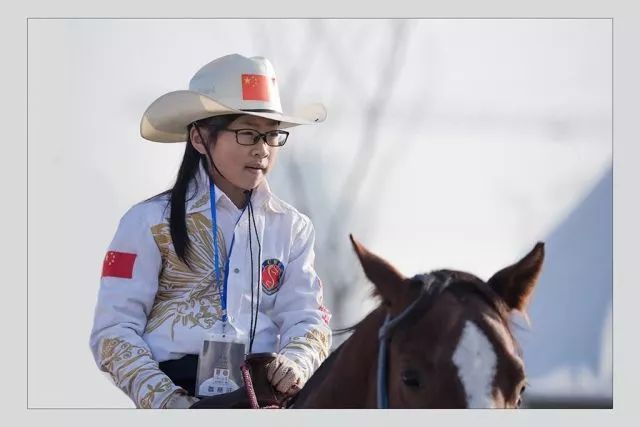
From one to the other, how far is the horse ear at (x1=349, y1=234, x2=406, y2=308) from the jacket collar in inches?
52.3

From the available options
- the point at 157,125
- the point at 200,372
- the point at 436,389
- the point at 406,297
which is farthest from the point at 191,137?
the point at 436,389

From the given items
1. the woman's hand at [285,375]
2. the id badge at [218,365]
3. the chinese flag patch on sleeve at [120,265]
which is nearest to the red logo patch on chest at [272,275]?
the id badge at [218,365]

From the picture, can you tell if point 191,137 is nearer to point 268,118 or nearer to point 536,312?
point 268,118

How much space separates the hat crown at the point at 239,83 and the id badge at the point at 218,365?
1.04m

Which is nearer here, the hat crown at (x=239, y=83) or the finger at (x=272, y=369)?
the finger at (x=272, y=369)

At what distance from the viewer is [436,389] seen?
3604 millimetres

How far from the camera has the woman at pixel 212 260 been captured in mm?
4871

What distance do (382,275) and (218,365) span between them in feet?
3.84

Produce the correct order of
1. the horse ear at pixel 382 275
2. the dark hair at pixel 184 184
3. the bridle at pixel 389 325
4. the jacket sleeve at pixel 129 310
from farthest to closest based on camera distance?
the dark hair at pixel 184 184 → the jacket sleeve at pixel 129 310 → the horse ear at pixel 382 275 → the bridle at pixel 389 325

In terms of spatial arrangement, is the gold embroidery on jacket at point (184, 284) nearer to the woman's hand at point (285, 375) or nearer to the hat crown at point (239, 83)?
the woman's hand at point (285, 375)

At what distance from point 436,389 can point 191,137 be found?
2.10 m

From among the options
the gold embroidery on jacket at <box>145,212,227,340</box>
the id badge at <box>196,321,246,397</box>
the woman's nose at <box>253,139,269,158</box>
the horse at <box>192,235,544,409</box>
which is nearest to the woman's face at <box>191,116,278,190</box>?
the woman's nose at <box>253,139,269,158</box>

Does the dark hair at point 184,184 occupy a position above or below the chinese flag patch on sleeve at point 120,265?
above

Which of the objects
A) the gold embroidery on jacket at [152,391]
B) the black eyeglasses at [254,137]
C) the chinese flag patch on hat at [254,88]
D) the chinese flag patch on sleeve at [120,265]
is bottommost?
the gold embroidery on jacket at [152,391]
